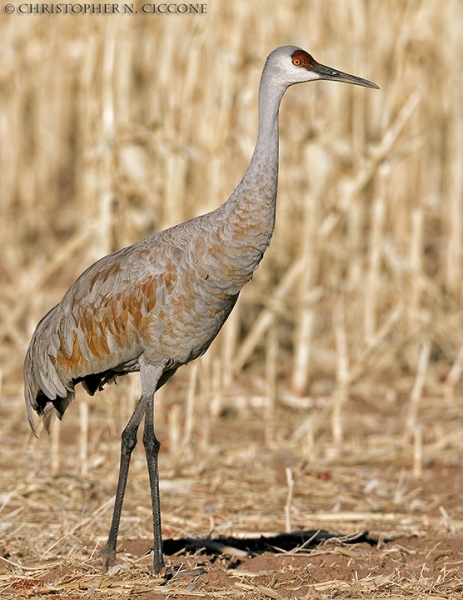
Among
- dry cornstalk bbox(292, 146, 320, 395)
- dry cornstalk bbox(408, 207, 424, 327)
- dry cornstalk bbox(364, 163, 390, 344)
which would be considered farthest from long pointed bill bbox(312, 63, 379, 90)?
dry cornstalk bbox(408, 207, 424, 327)

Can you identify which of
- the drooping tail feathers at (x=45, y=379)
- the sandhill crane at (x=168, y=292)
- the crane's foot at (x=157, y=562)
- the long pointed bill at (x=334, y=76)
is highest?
the long pointed bill at (x=334, y=76)

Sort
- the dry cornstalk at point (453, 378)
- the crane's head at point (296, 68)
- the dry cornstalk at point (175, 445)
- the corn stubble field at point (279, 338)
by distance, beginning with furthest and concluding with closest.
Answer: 1. the dry cornstalk at point (453, 378)
2. the dry cornstalk at point (175, 445)
3. the corn stubble field at point (279, 338)
4. the crane's head at point (296, 68)

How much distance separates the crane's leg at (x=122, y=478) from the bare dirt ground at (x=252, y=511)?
0.27 feet

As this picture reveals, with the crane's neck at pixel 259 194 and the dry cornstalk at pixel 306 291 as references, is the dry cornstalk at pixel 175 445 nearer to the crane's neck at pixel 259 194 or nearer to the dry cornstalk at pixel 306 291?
the dry cornstalk at pixel 306 291

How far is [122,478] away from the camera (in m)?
5.31

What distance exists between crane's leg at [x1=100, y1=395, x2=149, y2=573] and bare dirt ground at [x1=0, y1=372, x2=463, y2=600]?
0.27ft

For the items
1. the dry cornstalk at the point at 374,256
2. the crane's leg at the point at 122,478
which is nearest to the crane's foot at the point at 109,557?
the crane's leg at the point at 122,478

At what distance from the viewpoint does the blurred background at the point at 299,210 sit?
27.9ft


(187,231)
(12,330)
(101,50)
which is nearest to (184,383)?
(12,330)

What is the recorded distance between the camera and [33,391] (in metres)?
5.75

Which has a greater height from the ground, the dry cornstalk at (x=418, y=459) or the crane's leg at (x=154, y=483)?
the crane's leg at (x=154, y=483)

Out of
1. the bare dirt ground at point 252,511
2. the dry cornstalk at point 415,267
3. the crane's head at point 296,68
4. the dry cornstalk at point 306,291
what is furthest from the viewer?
the dry cornstalk at point 415,267

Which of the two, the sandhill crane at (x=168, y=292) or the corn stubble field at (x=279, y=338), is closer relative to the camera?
the sandhill crane at (x=168, y=292)

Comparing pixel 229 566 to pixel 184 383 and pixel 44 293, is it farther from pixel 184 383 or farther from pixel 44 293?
pixel 44 293
